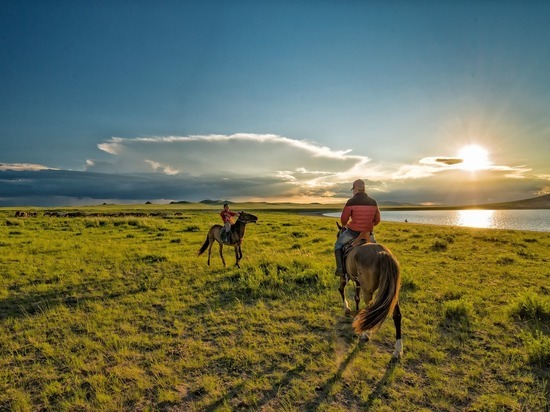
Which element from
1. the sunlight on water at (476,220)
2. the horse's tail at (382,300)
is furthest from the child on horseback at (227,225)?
the sunlight on water at (476,220)

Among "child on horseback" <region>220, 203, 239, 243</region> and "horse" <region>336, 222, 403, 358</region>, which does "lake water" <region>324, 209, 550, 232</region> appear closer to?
"child on horseback" <region>220, 203, 239, 243</region>

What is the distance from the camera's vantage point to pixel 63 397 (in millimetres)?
4887

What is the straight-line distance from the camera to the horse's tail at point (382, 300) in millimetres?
5582

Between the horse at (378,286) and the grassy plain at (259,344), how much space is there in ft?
2.46

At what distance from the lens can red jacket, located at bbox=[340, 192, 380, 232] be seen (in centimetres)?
741

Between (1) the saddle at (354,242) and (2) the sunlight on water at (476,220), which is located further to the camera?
(2) the sunlight on water at (476,220)

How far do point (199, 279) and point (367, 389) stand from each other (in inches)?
330

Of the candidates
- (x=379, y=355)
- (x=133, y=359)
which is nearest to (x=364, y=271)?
(x=379, y=355)

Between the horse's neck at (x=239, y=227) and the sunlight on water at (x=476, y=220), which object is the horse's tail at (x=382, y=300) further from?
the sunlight on water at (x=476, y=220)

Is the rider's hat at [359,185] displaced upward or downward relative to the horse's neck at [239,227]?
upward

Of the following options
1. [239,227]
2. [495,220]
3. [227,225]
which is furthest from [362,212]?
[495,220]

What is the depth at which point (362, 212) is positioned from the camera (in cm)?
742

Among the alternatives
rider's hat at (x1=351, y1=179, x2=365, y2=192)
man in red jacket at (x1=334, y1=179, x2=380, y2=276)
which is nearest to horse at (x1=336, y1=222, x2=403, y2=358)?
man in red jacket at (x1=334, y1=179, x2=380, y2=276)

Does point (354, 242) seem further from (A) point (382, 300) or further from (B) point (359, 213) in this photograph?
(A) point (382, 300)
